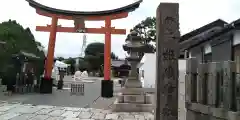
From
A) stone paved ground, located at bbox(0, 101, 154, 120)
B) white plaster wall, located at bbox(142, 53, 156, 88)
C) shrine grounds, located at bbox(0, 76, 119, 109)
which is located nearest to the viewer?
stone paved ground, located at bbox(0, 101, 154, 120)

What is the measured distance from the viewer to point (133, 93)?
510 inches

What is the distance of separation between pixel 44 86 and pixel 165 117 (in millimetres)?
14122

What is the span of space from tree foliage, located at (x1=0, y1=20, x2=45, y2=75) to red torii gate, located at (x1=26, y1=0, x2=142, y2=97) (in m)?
1.63

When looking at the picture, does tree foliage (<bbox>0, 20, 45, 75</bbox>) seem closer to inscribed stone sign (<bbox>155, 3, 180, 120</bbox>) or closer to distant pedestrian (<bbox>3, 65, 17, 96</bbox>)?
distant pedestrian (<bbox>3, 65, 17, 96</bbox>)

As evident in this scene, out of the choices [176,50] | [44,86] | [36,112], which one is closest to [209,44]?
[176,50]

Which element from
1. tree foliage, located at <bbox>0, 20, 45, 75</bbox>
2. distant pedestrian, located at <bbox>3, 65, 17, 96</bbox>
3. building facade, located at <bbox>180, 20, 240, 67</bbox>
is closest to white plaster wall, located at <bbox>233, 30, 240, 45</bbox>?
building facade, located at <bbox>180, 20, 240, 67</bbox>

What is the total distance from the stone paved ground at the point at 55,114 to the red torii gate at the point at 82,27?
5.59m

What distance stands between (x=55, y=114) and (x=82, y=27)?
360 inches

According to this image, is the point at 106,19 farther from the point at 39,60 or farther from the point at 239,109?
the point at 239,109

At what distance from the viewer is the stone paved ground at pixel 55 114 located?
32.8ft

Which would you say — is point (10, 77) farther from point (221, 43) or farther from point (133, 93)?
point (221, 43)

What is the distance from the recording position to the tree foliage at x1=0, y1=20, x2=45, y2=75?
17.0 m

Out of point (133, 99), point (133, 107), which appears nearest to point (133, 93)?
point (133, 99)

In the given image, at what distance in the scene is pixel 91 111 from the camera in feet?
39.0
